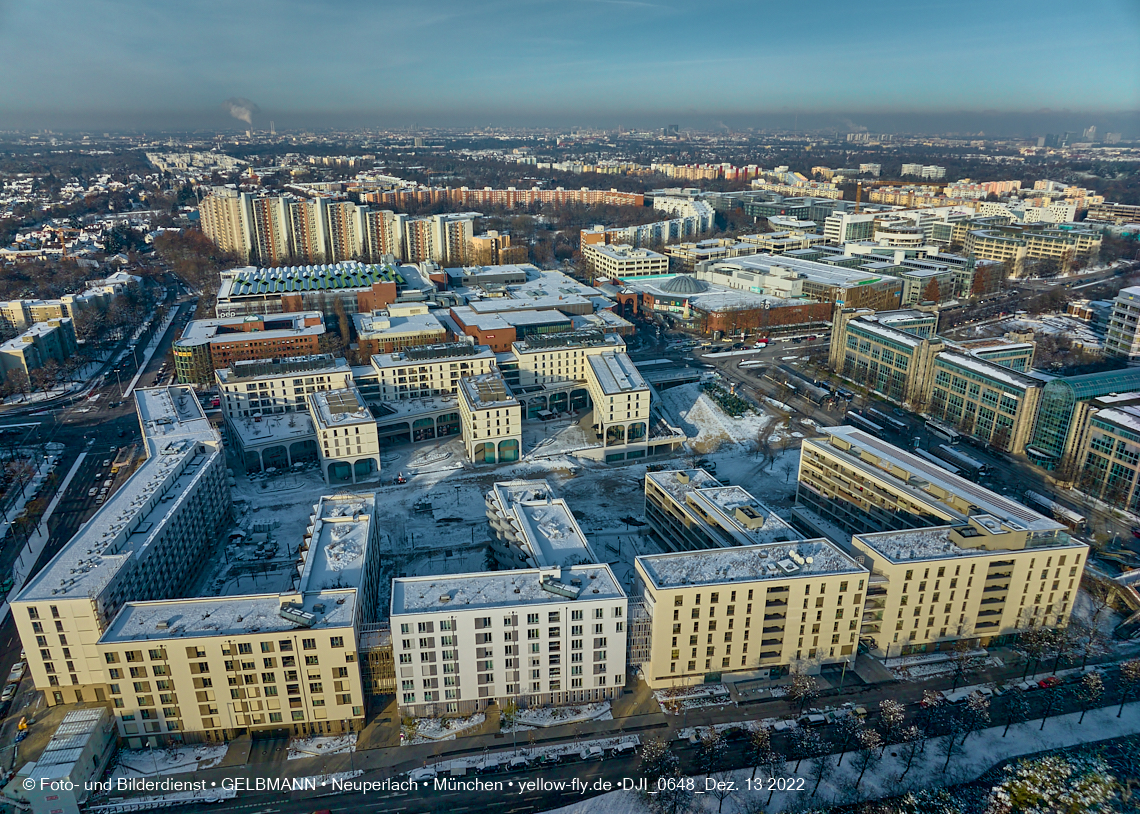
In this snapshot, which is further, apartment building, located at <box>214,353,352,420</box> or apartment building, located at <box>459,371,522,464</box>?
apartment building, located at <box>214,353,352,420</box>

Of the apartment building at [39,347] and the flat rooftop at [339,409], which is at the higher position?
the flat rooftop at [339,409]

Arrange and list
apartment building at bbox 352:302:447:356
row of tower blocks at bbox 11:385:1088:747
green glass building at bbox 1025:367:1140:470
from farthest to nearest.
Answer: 1. apartment building at bbox 352:302:447:356
2. green glass building at bbox 1025:367:1140:470
3. row of tower blocks at bbox 11:385:1088:747

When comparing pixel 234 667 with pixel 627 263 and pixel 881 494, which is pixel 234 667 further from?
pixel 627 263

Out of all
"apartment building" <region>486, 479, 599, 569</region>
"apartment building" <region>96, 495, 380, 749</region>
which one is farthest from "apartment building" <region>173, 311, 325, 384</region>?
"apartment building" <region>96, 495, 380, 749</region>

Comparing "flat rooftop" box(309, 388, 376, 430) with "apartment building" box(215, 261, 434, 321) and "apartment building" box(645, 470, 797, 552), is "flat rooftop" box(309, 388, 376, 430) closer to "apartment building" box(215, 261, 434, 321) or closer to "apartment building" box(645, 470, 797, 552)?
"apartment building" box(645, 470, 797, 552)

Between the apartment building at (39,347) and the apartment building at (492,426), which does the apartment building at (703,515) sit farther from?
the apartment building at (39,347)

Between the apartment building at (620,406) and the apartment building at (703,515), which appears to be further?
the apartment building at (620,406)

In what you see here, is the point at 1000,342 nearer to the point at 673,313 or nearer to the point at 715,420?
the point at 715,420

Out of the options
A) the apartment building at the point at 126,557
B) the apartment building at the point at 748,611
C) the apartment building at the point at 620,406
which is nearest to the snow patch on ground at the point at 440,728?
the apartment building at the point at 748,611
